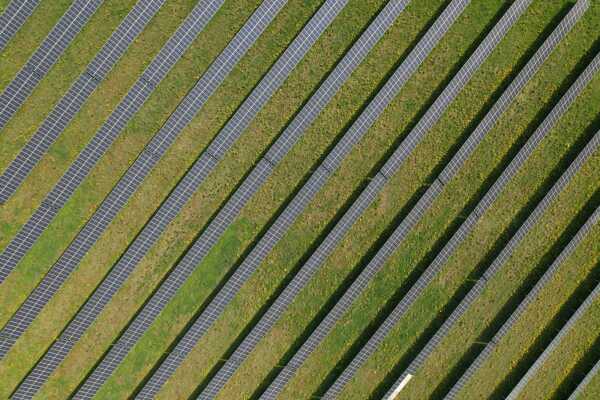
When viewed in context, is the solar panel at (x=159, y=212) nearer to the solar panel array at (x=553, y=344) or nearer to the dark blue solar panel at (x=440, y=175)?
the dark blue solar panel at (x=440, y=175)

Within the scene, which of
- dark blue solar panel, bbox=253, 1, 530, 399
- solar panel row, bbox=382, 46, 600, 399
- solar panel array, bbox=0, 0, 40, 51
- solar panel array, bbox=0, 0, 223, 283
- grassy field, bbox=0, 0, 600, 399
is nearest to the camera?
solar panel array, bbox=0, 0, 40, 51

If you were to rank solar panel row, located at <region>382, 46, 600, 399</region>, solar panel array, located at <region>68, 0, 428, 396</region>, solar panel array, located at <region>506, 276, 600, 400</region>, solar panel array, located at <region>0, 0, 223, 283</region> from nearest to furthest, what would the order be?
solar panel array, located at <region>0, 0, 223, 283</region> → solar panel array, located at <region>68, 0, 428, 396</region> → solar panel row, located at <region>382, 46, 600, 399</region> → solar panel array, located at <region>506, 276, 600, 400</region>

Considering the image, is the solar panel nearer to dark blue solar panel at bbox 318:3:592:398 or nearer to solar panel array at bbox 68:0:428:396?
solar panel array at bbox 68:0:428:396

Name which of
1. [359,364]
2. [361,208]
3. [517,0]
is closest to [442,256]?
[361,208]

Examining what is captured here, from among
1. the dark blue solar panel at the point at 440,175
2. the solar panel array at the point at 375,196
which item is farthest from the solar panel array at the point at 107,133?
the dark blue solar panel at the point at 440,175

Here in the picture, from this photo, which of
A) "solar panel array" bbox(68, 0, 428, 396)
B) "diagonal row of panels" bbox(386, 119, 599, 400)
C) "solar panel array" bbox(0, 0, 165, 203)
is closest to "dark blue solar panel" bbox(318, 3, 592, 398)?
"diagonal row of panels" bbox(386, 119, 599, 400)

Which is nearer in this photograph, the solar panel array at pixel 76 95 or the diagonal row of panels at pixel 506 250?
the solar panel array at pixel 76 95
